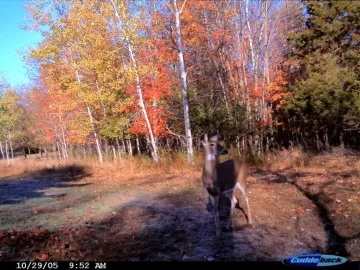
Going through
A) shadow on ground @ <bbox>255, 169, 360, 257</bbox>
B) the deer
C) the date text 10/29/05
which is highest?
the deer

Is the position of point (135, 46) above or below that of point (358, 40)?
above

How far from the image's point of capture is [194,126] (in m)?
18.9

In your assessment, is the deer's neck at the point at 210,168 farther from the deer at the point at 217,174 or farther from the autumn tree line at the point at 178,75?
the autumn tree line at the point at 178,75

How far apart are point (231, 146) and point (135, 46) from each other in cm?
799

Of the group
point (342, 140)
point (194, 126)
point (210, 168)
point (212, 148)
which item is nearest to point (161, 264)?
point (210, 168)

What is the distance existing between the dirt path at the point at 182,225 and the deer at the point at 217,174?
2.16ft

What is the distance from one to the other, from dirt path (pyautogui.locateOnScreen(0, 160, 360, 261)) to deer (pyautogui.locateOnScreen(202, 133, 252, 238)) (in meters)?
0.66

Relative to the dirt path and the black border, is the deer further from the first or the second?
the black border

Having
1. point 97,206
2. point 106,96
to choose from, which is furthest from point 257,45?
point 97,206

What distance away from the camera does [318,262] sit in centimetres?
336

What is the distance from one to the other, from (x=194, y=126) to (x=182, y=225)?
12.8 metres

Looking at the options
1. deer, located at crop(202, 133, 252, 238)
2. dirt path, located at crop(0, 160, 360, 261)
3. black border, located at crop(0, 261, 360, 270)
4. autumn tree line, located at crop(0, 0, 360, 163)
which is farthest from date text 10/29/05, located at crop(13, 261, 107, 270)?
autumn tree line, located at crop(0, 0, 360, 163)

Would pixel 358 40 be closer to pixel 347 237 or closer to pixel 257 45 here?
pixel 347 237

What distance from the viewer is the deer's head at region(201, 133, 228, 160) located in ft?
16.4
